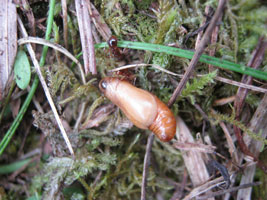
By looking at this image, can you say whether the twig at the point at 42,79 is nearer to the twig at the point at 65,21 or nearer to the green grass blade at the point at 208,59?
the twig at the point at 65,21

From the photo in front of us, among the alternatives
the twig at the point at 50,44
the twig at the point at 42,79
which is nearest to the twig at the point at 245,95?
the twig at the point at 50,44

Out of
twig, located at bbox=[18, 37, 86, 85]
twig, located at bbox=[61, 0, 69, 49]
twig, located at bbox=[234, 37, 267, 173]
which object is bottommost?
twig, located at bbox=[234, 37, 267, 173]

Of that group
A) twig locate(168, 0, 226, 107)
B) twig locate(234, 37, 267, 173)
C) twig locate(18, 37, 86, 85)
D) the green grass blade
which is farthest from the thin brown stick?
twig locate(234, 37, 267, 173)

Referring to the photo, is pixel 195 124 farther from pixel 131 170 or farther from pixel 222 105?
pixel 131 170

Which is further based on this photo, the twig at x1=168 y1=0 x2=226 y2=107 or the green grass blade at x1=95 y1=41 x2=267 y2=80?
the green grass blade at x1=95 y1=41 x2=267 y2=80

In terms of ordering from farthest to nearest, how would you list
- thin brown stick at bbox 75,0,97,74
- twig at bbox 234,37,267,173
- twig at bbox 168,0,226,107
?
1. thin brown stick at bbox 75,0,97,74
2. twig at bbox 234,37,267,173
3. twig at bbox 168,0,226,107

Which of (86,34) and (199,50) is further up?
(86,34)

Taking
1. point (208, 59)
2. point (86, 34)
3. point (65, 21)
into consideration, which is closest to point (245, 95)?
point (208, 59)

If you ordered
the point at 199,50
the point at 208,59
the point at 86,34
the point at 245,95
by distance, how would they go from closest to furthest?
1. the point at 199,50
2. the point at 208,59
3. the point at 245,95
4. the point at 86,34

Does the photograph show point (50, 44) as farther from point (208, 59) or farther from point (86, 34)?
point (208, 59)

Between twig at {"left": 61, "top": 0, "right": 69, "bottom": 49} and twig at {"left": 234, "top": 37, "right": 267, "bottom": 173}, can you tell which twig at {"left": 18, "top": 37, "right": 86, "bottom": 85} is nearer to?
twig at {"left": 61, "top": 0, "right": 69, "bottom": 49}

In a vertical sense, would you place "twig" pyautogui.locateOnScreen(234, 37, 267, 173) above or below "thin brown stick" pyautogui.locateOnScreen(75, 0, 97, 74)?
below

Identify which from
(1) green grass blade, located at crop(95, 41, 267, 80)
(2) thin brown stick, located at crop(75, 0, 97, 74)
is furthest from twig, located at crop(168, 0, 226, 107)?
(2) thin brown stick, located at crop(75, 0, 97, 74)

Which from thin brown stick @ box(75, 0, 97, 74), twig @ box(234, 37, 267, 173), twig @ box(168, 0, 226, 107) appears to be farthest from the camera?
thin brown stick @ box(75, 0, 97, 74)
